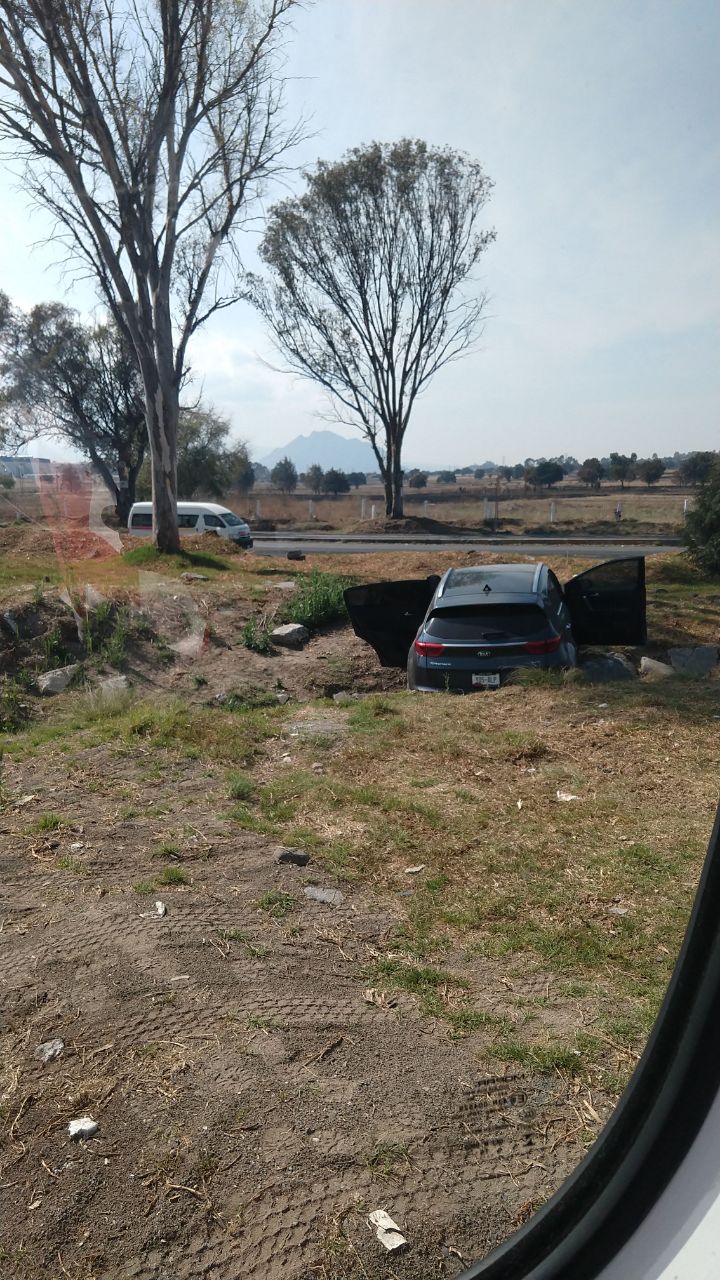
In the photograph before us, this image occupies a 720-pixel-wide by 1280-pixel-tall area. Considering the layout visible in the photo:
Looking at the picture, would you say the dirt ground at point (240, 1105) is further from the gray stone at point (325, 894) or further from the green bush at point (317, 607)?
the green bush at point (317, 607)

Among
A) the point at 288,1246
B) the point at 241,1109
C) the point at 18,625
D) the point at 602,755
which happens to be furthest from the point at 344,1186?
the point at 18,625

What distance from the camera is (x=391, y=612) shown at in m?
10.8

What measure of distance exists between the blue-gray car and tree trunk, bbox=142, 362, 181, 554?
990 cm

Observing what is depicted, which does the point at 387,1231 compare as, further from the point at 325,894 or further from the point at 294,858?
the point at 294,858

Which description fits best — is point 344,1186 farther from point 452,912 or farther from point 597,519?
point 597,519

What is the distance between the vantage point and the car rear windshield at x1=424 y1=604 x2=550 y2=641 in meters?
8.84

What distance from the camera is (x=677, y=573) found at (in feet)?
58.9

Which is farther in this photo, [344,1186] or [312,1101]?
[312,1101]

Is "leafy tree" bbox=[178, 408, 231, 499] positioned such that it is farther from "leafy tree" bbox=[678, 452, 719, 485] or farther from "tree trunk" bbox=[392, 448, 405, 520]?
"leafy tree" bbox=[678, 452, 719, 485]

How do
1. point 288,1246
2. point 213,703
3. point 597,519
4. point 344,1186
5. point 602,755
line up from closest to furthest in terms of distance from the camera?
1. point 288,1246
2. point 344,1186
3. point 602,755
4. point 213,703
5. point 597,519

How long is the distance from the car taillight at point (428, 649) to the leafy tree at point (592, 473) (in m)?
41.7

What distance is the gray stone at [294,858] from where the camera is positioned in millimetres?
4840

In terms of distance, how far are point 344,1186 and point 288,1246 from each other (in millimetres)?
223

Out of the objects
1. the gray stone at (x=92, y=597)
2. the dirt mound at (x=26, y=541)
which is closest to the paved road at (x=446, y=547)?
the dirt mound at (x=26, y=541)
